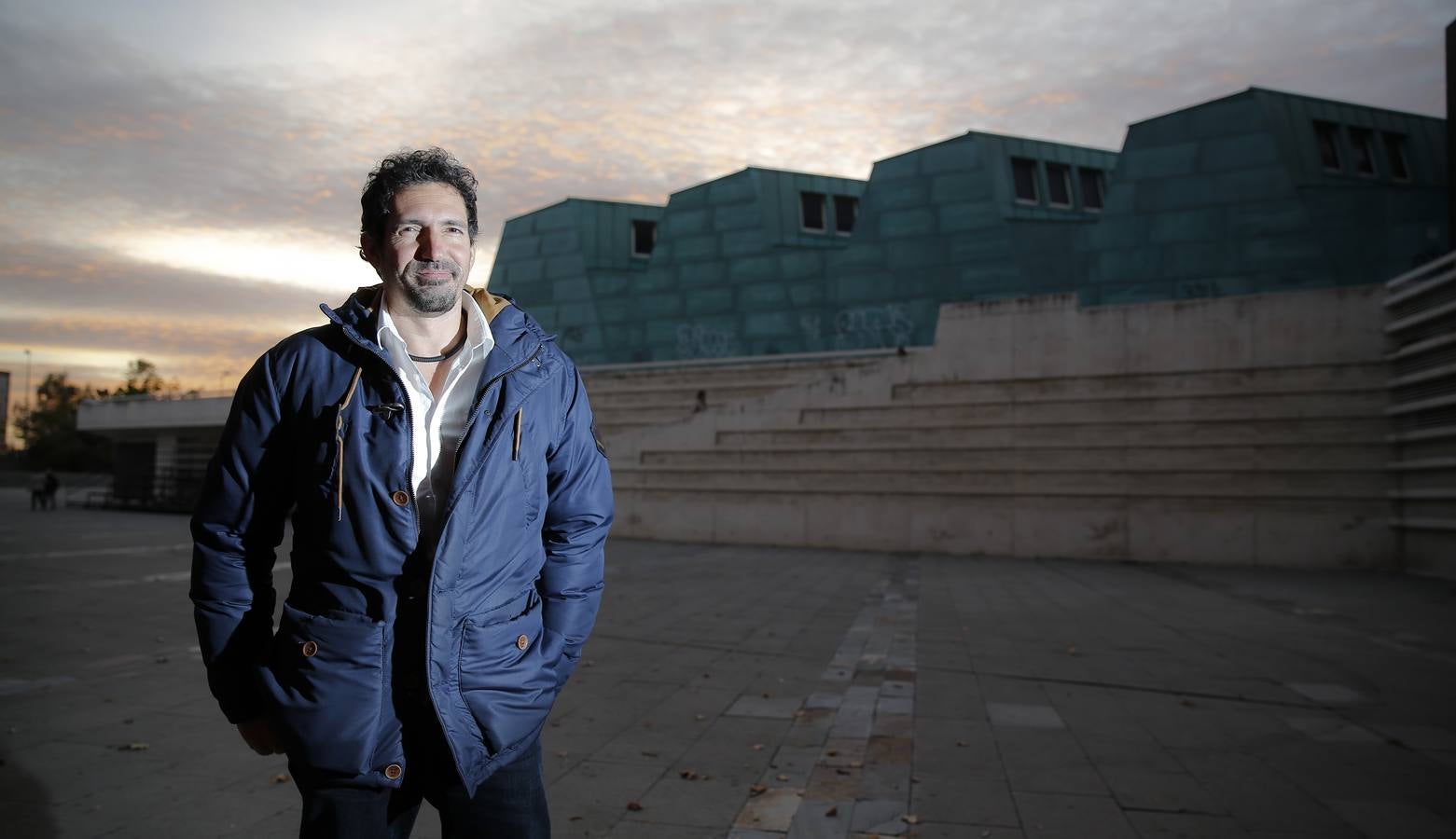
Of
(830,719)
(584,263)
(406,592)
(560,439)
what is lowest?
(830,719)

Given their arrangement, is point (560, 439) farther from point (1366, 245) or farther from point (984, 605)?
point (1366, 245)

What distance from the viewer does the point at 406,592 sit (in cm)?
210

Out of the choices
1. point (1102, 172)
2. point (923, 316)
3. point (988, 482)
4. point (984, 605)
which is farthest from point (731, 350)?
point (984, 605)

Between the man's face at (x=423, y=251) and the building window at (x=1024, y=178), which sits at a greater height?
the building window at (x=1024, y=178)

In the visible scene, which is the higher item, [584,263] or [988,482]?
[584,263]

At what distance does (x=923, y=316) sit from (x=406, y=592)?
36249mm

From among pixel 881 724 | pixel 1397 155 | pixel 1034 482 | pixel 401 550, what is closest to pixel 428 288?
pixel 401 550

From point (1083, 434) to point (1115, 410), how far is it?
0.82 m

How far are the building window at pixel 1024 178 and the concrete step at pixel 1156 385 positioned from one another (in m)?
18.0

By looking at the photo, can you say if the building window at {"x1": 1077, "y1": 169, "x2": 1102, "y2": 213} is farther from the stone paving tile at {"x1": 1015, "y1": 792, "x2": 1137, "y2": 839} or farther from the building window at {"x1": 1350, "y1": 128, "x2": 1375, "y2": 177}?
the stone paving tile at {"x1": 1015, "y1": 792, "x2": 1137, "y2": 839}

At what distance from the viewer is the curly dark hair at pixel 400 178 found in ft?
7.70

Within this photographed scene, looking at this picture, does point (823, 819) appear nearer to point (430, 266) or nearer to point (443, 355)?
point (443, 355)

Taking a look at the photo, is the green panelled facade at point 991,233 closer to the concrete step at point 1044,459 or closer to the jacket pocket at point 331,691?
the concrete step at point 1044,459

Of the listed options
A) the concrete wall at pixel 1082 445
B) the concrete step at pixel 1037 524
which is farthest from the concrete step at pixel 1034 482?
the concrete step at pixel 1037 524
